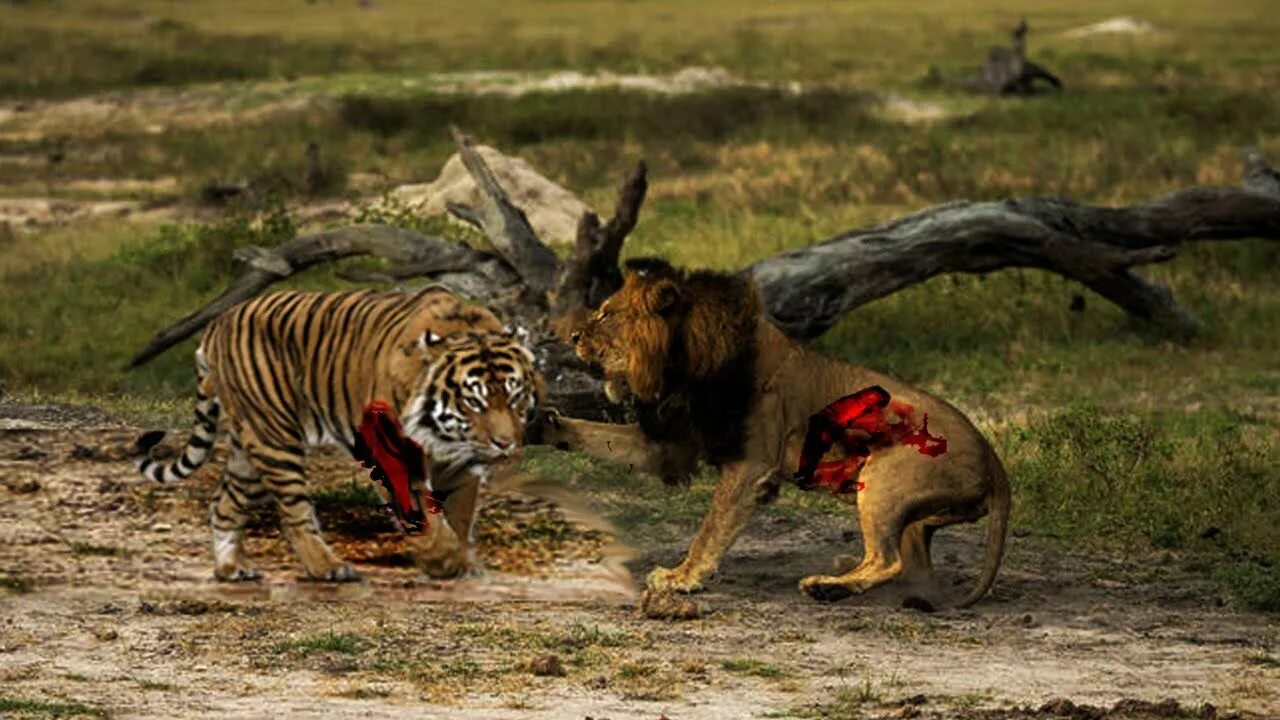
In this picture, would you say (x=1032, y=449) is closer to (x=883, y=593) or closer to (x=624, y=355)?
(x=883, y=593)

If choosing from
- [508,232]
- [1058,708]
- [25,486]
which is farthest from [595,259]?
[1058,708]

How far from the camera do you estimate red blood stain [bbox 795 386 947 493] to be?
9430 mm

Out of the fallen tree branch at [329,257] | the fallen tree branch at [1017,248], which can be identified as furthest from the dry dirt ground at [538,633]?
the fallen tree branch at [1017,248]

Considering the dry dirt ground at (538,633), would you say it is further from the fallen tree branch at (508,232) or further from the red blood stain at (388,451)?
the fallen tree branch at (508,232)

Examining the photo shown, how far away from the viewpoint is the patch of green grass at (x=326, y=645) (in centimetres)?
805

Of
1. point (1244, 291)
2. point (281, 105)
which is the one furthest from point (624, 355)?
point (281, 105)

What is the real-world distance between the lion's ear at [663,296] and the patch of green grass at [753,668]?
150 cm

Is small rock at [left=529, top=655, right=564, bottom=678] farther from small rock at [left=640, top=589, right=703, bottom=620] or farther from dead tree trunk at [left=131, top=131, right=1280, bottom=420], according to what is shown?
dead tree trunk at [left=131, top=131, right=1280, bottom=420]

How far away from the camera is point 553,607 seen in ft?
29.9

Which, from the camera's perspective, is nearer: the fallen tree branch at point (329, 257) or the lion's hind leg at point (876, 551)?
the lion's hind leg at point (876, 551)

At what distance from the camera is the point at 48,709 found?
6.91 m

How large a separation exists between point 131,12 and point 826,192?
122ft

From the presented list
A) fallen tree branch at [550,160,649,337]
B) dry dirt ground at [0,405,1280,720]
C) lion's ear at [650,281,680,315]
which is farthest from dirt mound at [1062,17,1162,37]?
lion's ear at [650,281,680,315]

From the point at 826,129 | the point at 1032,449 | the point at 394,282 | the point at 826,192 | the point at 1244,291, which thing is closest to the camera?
the point at 1032,449
